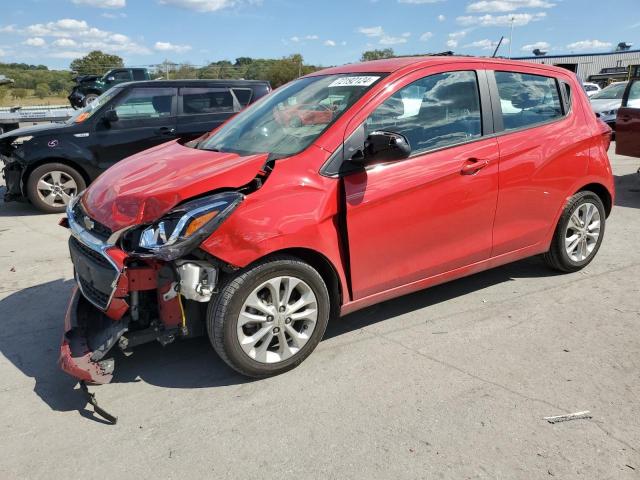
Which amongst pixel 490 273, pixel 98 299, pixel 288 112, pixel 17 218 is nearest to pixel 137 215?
pixel 98 299

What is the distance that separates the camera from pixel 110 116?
766 centimetres

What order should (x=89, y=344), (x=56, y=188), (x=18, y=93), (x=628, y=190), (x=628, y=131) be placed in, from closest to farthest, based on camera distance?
(x=89, y=344), (x=56, y=188), (x=628, y=131), (x=628, y=190), (x=18, y=93)

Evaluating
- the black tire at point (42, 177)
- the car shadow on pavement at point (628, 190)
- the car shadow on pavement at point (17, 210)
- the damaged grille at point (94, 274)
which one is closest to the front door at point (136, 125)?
the black tire at point (42, 177)

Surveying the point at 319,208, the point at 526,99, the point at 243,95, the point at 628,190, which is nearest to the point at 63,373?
the point at 319,208

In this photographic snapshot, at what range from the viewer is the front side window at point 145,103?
25.7 feet

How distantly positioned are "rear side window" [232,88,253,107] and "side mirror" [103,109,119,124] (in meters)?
1.88

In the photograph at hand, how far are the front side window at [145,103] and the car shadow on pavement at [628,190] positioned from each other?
22.2 ft

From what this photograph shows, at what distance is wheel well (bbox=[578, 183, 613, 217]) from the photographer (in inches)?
180

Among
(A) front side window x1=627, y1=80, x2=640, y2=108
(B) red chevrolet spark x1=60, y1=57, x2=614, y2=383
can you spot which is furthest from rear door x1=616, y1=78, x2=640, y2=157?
(B) red chevrolet spark x1=60, y1=57, x2=614, y2=383

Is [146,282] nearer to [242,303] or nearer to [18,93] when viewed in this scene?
[242,303]

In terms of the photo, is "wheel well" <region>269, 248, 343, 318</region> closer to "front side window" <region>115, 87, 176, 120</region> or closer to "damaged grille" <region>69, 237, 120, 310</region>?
"damaged grille" <region>69, 237, 120, 310</region>

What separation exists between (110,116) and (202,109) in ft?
4.46

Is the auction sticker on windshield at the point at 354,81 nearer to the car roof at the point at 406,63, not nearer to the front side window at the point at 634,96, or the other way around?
the car roof at the point at 406,63

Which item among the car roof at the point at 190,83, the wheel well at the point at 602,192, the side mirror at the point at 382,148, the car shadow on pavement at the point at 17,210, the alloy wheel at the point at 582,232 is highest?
the car roof at the point at 190,83
